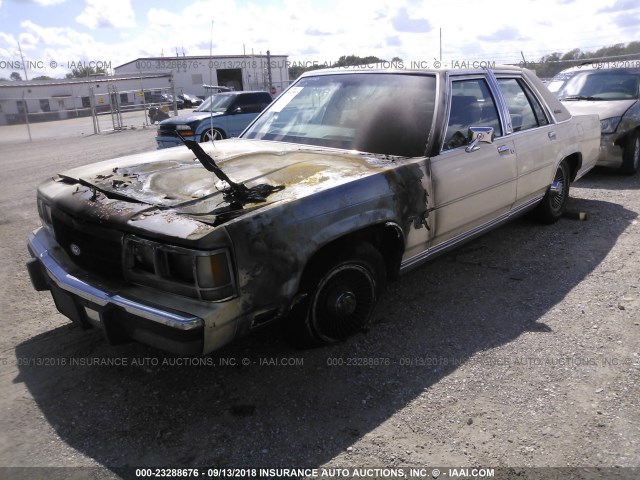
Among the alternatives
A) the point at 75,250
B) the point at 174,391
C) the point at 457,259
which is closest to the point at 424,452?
the point at 174,391

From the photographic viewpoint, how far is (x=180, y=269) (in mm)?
2537

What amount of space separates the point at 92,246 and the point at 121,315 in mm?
477

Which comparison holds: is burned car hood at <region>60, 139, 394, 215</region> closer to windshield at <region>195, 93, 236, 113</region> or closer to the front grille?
the front grille

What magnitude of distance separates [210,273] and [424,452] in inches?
52.4

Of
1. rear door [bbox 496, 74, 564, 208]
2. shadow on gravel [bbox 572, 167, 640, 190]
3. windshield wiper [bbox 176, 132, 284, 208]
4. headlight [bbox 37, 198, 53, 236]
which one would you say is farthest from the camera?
shadow on gravel [bbox 572, 167, 640, 190]

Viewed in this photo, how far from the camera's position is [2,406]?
284cm

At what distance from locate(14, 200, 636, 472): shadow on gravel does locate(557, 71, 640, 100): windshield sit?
17.8 ft

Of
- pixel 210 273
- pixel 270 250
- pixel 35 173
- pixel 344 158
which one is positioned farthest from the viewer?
pixel 35 173

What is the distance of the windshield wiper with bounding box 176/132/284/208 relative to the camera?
8.73 ft

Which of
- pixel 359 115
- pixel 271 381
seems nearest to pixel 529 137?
pixel 359 115

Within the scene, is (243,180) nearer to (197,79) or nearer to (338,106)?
(338,106)

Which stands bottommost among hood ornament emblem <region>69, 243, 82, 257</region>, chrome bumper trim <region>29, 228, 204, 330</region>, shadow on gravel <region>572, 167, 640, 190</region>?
shadow on gravel <region>572, 167, 640, 190</region>

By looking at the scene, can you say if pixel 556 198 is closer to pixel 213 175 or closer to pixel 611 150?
pixel 611 150

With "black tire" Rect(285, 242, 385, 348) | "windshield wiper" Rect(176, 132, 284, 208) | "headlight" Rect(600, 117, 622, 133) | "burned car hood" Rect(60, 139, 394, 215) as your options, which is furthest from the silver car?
"windshield wiper" Rect(176, 132, 284, 208)
